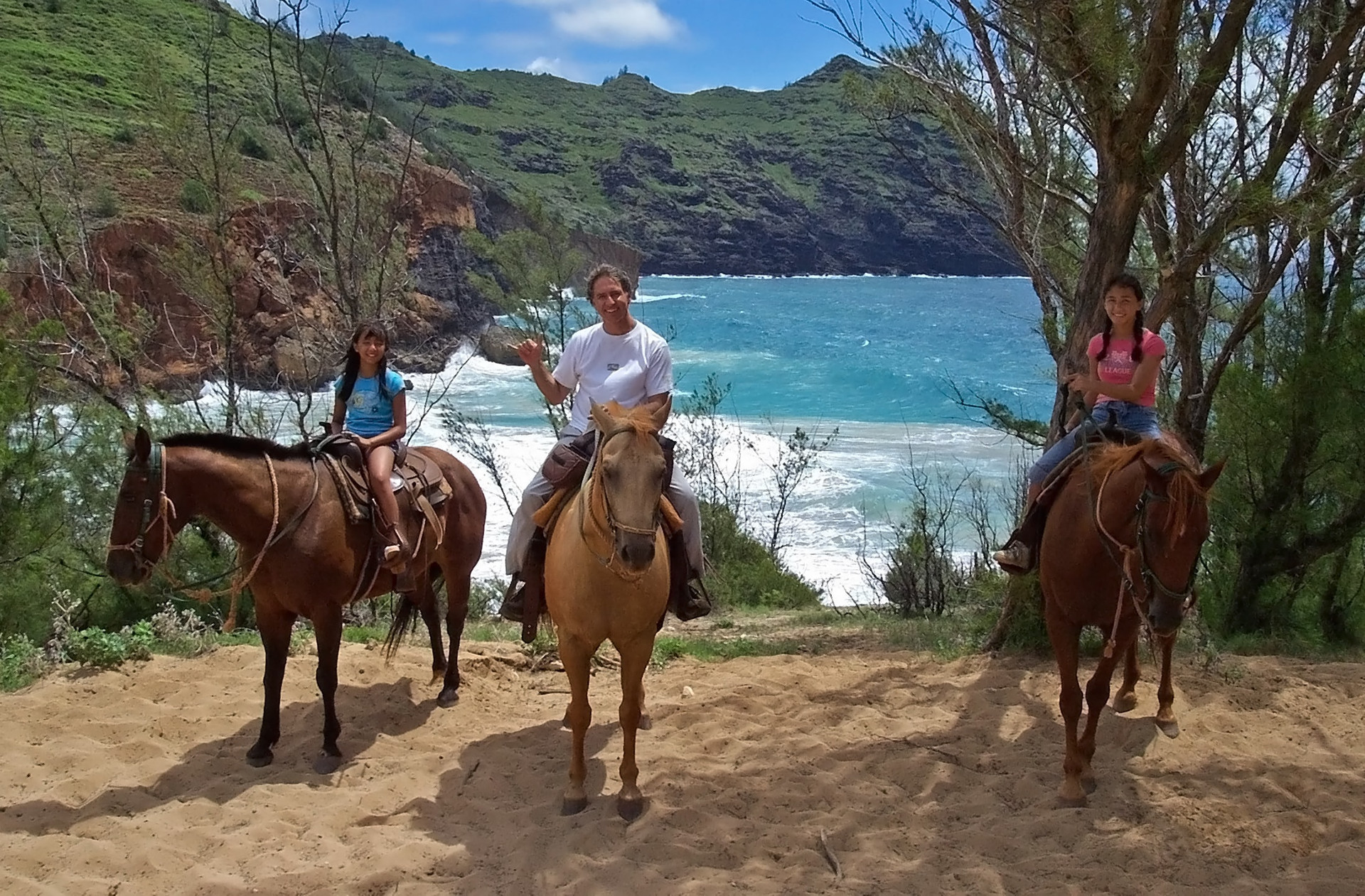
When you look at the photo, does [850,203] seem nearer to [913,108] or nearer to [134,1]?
[134,1]

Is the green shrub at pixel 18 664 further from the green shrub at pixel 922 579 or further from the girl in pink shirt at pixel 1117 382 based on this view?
the green shrub at pixel 922 579

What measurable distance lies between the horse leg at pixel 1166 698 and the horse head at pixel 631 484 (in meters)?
3.37

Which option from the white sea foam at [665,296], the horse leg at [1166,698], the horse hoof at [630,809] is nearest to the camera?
the horse hoof at [630,809]

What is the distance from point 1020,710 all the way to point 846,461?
797 inches

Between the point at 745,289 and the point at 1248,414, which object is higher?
the point at 745,289

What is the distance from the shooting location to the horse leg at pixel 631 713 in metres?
4.35

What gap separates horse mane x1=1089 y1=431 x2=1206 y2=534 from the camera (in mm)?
3682

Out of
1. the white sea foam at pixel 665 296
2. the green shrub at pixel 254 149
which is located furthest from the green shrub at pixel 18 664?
the white sea foam at pixel 665 296

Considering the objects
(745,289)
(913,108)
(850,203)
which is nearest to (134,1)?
(913,108)

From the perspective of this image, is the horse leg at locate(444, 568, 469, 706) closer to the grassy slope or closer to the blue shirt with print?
the blue shirt with print

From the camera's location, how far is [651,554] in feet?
11.4

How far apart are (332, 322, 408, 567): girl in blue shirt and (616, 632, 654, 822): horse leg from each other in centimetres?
188

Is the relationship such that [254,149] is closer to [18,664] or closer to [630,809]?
[18,664]

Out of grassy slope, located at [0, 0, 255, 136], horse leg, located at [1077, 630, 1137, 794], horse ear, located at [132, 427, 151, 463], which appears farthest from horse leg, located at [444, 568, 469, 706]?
grassy slope, located at [0, 0, 255, 136]
